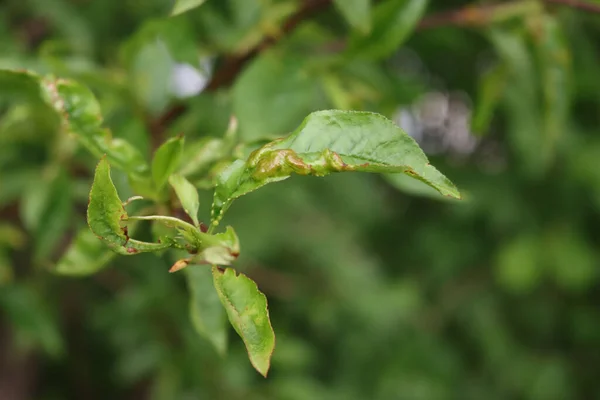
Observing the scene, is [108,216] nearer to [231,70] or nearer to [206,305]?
[206,305]

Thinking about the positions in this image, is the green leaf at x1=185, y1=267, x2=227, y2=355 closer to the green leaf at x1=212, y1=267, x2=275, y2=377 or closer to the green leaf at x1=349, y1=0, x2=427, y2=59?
the green leaf at x1=212, y1=267, x2=275, y2=377

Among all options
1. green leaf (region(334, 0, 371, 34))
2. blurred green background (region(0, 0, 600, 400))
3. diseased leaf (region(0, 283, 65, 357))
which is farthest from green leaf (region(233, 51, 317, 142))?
diseased leaf (region(0, 283, 65, 357))

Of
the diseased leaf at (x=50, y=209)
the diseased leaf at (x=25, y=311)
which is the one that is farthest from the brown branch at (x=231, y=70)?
the diseased leaf at (x=25, y=311)

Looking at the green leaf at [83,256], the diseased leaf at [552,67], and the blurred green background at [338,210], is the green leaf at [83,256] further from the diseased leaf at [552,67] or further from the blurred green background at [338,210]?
the diseased leaf at [552,67]

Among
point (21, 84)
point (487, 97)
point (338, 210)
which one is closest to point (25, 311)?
point (21, 84)

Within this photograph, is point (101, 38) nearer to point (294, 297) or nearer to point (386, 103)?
point (386, 103)

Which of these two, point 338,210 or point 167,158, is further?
point 338,210
